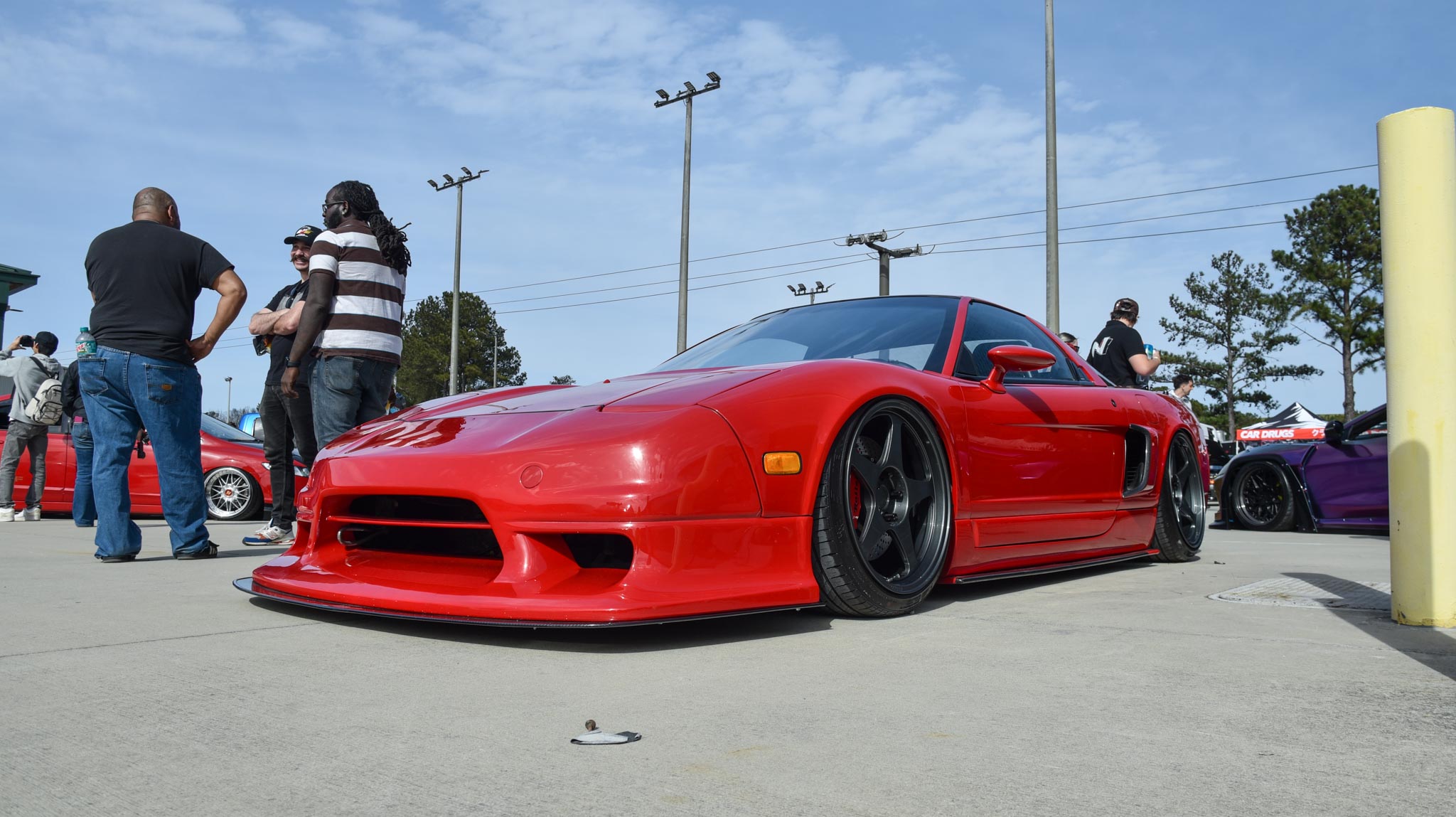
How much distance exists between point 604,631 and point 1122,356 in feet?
17.4

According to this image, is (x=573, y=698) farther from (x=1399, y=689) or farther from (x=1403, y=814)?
(x=1399, y=689)

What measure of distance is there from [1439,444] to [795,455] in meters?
1.76

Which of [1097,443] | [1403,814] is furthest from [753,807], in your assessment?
[1097,443]

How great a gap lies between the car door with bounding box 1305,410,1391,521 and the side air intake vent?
144 inches

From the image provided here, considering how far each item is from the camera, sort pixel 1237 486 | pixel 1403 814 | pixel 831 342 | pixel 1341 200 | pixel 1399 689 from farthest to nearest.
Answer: pixel 1341 200 → pixel 1237 486 → pixel 831 342 → pixel 1399 689 → pixel 1403 814

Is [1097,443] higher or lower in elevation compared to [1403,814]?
higher

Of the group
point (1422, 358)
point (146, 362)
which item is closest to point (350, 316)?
point (146, 362)

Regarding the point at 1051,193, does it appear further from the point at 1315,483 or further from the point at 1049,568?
the point at 1049,568

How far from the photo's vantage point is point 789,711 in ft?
6.66

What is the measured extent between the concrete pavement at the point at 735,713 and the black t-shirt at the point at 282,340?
8.67ft

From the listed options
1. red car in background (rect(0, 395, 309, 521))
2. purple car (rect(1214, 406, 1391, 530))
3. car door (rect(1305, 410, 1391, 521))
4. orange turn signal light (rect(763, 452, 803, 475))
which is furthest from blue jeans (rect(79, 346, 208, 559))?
car door (rect(1305, 410, 1391, 521))

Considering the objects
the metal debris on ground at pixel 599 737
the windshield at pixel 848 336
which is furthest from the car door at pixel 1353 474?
the metal debris on ground at pixel 599 737

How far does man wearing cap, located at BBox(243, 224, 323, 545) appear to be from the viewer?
5.55 m

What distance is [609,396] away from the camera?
313 centimetres
